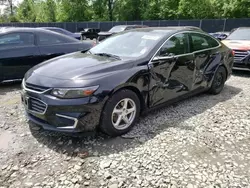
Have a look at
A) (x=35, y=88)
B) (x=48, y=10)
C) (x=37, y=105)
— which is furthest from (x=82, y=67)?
(x=48, y=10)

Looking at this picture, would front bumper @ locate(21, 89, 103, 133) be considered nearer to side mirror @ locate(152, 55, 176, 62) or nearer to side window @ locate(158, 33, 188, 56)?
side mirror @ locate(152, 55, 176, 62)

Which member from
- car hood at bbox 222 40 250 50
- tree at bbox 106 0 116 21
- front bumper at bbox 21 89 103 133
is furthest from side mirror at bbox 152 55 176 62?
tree at bbox 106 0 116 21

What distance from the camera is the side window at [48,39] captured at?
5.84 metres

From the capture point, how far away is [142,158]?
2898mm

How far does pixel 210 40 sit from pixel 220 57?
45 cm

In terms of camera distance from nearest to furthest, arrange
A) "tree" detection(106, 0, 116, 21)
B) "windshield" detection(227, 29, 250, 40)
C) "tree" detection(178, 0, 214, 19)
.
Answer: "windshield" detection(227, 29, 250, 40)
"tree" detection(178, 0, 214, 19)
"tree" detection(106, 0, 116, 21)

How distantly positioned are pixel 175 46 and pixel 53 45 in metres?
3.29

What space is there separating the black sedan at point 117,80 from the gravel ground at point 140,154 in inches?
11.6

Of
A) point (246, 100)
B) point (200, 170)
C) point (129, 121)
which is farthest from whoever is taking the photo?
point (246, 100)

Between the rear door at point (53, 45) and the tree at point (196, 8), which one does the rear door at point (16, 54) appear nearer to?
the rear door at point (53, 45)

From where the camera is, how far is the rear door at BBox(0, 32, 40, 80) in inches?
209

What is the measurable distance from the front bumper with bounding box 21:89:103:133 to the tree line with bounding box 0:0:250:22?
28834 mm

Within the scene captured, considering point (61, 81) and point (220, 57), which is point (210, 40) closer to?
point (220, 57)

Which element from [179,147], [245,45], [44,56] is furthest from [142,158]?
[245,45]
